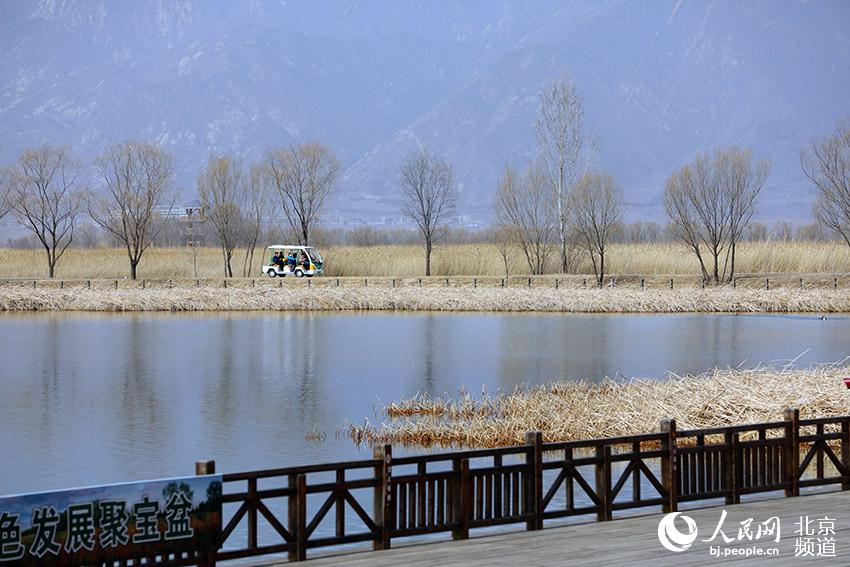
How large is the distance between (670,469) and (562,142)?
59325mm

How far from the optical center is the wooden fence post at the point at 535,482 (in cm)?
1173

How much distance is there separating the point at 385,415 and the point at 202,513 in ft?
47.8

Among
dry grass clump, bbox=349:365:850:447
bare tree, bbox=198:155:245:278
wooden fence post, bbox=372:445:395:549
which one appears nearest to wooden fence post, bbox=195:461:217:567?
wooden fence post, bbox=372:445:395:549

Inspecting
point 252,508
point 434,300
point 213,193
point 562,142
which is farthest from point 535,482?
point 213,193

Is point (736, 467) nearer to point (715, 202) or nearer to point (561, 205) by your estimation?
point (715, 202)

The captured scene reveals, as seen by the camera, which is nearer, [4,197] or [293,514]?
[293,514]

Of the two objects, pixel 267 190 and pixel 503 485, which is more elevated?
pixel 267 190

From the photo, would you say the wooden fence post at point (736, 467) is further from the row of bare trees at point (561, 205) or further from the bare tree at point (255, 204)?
the bare tree at point (255, 204)

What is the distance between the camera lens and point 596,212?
217ft

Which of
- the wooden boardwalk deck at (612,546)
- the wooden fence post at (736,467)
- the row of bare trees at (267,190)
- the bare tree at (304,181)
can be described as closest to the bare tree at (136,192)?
the row of bare trees at (267,190)

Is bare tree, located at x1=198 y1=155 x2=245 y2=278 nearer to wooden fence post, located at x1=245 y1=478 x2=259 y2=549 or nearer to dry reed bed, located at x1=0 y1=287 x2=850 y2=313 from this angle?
dry reed bed, located at x1=0 y1=287 x2=850 y2=313

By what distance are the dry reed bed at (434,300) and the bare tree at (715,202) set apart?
6477mm

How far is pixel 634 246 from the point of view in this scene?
72.8 m

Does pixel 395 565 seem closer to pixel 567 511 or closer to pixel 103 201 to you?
pixel 567 511
